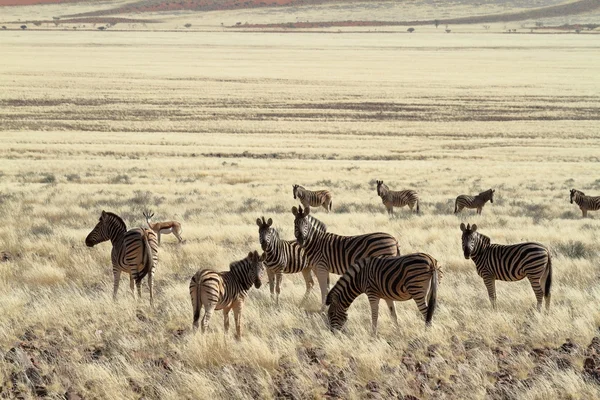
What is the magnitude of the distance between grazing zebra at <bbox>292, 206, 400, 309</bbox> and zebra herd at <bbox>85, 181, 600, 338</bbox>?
0.04 ft

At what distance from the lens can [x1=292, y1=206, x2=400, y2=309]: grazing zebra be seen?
10.8 metres

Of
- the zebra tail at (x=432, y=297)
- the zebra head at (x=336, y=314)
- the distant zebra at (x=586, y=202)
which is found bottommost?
the distant zebra at (x=586, y=202)

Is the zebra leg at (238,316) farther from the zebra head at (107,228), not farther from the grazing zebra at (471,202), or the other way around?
the grazing zebra at (471,202)

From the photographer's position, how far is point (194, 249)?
1566 centimetres

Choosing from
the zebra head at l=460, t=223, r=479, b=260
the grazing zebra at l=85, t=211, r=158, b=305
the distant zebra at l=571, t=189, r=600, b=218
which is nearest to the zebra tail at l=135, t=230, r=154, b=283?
the grazing zebra at l=85, t=211, r=158, b=305

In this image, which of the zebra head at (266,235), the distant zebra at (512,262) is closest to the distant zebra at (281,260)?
the zebra head at (266,235)

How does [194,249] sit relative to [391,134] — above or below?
above

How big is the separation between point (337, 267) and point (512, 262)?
239 cm

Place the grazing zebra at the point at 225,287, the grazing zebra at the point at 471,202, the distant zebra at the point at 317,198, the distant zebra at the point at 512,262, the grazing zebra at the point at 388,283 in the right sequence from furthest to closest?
the distant zebra at the point at 317,198, the grazing zebra at the point at 471,202, the distant zebra at the point at 512,262, the grazing zebra at the point at 388,283, the grazing zebra at the point at 225,287

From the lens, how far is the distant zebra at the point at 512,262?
10.6 m

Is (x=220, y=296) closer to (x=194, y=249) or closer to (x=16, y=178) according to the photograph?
(x=194, y=249)

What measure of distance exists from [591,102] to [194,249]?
5779cm

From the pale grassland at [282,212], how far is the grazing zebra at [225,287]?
0.36 m

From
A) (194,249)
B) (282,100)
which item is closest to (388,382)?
(194,249)
